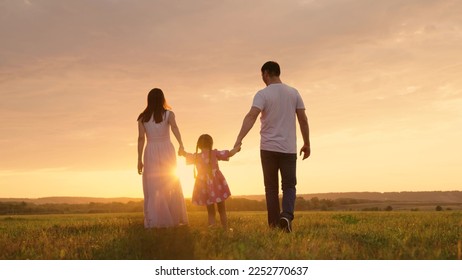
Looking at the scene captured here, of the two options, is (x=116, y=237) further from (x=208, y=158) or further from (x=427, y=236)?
(x=427, y=236)

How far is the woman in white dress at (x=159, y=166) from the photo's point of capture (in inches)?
438

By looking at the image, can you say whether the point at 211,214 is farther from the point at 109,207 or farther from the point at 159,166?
the point at 109,207

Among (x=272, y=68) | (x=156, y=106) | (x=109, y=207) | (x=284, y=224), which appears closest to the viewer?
(x=284, y=224)

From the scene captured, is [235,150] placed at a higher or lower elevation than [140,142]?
lower

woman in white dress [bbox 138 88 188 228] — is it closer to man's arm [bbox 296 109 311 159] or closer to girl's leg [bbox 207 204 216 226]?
girl's leg [bbox 207 204 216 226]

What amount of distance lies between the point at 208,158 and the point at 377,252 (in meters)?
5.10

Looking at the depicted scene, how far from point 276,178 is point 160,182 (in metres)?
2.80

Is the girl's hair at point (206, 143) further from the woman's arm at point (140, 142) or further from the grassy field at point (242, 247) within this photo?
the grassy field at point (242, 247)

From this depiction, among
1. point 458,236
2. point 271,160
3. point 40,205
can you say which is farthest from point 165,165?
point 40,205

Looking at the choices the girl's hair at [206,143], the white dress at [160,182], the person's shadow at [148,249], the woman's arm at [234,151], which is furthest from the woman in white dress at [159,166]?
the person's shadow at [148,249]

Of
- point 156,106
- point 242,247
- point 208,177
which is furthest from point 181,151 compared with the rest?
point 242,247

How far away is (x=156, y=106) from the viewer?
1108cm
